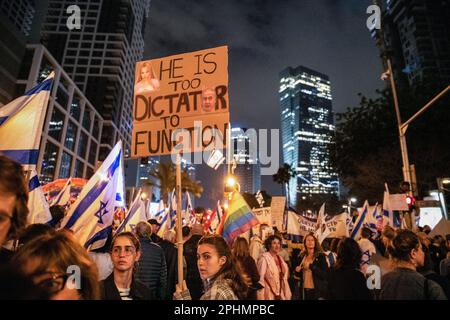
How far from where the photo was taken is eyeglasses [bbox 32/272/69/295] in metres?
1.53

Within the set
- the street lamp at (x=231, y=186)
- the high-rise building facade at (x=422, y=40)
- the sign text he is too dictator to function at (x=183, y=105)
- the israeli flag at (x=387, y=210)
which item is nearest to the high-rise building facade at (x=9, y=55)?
the street lamp at (x=231, y=186)

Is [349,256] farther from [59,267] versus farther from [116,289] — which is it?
[59,267]

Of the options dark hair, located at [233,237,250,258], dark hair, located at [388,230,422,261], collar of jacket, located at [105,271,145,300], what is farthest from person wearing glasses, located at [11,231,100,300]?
dark hair, located at [233,237,250,258]

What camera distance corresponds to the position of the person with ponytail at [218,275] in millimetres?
2793

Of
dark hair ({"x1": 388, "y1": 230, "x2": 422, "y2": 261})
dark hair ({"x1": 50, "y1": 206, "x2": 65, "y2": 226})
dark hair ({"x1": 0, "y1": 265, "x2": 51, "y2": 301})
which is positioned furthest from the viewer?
dark hair ({"x1": 50, "y1": 206, "x2": 65, "y2": 226})

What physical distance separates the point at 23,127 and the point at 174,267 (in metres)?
3.40

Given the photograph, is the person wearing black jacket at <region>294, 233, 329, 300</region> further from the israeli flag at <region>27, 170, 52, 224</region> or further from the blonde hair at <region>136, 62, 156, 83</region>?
the israeli flag at <region>27, 170, 52, 224</region>

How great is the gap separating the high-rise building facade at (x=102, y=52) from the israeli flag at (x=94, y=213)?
8070 cm

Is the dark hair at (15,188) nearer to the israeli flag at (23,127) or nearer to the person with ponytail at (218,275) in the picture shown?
the person with ponytail at (218,275)

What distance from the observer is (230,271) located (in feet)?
10.3

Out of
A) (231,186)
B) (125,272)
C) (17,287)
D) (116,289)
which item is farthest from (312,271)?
(231,186)

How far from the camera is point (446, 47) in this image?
290ft

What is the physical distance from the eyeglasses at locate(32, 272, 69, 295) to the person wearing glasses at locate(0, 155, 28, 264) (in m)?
0.37
